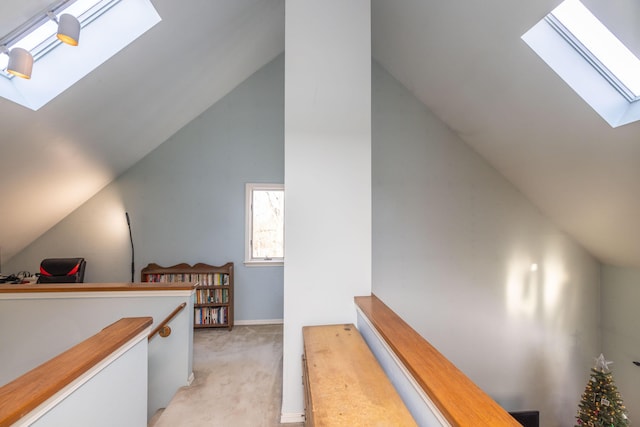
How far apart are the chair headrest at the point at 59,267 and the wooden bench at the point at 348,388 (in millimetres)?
2911

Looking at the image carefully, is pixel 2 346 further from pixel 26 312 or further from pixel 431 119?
pixel 431 119

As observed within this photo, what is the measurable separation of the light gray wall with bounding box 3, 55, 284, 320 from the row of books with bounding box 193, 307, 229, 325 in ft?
0.68

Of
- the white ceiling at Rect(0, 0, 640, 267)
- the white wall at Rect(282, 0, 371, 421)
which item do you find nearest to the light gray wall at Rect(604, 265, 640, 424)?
the white ceiling at Rect(0, 0, 640, 267)

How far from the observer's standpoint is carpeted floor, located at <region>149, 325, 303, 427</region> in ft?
6.32

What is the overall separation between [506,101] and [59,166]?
4394 mm

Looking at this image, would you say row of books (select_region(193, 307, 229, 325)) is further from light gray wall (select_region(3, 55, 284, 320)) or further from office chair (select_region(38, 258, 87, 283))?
office chair (select_region(38, 258, 87, 283))

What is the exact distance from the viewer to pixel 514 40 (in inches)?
88.9

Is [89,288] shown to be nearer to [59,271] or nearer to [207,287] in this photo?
[59,271]

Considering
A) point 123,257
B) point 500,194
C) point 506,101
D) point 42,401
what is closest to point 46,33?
point 42,401

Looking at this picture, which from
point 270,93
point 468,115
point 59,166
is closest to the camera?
point 59,166

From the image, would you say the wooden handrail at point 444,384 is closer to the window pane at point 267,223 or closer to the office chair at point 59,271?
the window pane at point 267,223

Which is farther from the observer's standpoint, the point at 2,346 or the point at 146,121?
the point at 146,121

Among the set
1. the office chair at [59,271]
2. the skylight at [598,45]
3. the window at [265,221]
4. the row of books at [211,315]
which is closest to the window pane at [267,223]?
the window at [265,221]

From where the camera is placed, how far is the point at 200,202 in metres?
3.81
